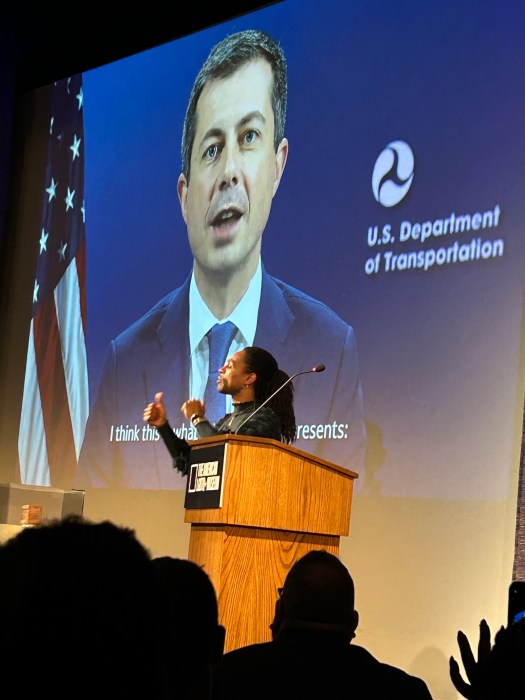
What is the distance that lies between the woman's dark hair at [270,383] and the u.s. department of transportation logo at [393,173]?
135cm

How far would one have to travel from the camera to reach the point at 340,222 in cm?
489

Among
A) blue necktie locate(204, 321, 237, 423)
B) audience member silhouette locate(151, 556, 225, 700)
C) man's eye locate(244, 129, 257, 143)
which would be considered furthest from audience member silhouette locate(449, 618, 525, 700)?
man's eye locate(244, 129, 257, 143)

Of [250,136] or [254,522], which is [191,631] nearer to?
[254,522]

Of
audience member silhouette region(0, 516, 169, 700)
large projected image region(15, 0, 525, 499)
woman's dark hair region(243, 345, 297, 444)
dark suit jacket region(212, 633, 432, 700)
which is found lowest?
dark suit jacket region(212, 633, 432, 700)

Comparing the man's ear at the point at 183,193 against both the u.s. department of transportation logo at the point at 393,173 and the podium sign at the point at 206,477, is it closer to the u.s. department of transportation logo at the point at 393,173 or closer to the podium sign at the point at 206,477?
the u.s. department of transportation logo at the point at 393,173

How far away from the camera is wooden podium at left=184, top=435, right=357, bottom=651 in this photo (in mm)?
2869

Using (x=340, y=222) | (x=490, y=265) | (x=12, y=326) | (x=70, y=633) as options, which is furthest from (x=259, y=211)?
(x=70, y=633)

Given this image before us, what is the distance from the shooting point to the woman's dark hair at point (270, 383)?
3645 mm

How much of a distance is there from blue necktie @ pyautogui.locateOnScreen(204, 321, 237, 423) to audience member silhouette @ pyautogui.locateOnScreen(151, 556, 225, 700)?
12.2 feet

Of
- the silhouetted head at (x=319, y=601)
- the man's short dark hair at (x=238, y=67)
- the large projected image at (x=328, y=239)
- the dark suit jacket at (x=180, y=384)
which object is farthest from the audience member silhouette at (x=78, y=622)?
the man's short dark hair at (x=238, y=67)

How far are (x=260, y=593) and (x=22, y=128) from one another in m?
5.39

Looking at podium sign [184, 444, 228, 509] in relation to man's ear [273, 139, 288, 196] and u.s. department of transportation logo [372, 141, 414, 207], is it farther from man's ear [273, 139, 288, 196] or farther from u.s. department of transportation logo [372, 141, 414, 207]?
man's ear [273, 139, 288, 196]

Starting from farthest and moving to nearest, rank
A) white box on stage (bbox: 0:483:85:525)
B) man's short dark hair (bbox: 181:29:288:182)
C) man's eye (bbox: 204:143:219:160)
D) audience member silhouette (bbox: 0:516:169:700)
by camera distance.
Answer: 1. man's eye (bbox: 204:143:219:160)
2. man's short dark hair (bbox: 181:29:288:182)
3. white box on stage (bbox: 0:483:85:525)
4. audience member silhouette (bbox: 0:516:169:700)

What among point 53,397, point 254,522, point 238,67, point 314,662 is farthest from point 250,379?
point 53,397
